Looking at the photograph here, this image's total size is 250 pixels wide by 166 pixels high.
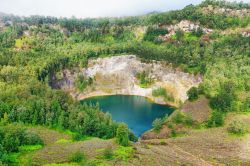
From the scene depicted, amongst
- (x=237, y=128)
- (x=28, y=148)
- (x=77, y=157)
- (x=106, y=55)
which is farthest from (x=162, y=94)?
(x=77, y=157)

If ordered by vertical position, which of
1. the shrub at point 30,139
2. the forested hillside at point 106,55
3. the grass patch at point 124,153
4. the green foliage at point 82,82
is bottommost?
the green foliage at point 82,82

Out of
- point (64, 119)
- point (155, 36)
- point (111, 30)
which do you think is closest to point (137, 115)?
point (64, 119)

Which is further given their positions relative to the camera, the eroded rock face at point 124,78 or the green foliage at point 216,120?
the eroded rock face at point 124,78

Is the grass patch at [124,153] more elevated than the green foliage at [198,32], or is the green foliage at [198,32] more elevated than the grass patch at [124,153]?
the green foliage at [198,32]

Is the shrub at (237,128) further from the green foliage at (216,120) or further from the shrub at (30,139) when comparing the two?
the shrub at (30,139)

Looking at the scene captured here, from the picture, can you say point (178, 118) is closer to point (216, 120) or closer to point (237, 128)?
point (216, 120)

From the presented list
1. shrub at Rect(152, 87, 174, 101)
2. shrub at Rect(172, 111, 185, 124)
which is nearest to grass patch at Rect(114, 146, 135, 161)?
shrub at Rect(172, 111, 185, 124)

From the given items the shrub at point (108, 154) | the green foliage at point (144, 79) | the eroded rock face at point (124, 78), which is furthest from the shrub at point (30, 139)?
the green foliage at point (144, 79)
